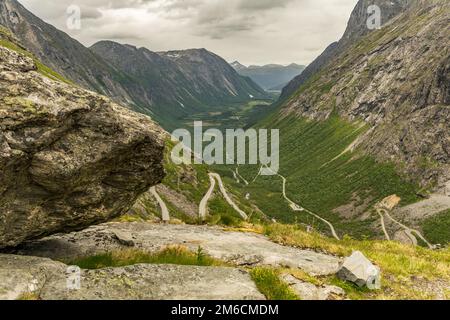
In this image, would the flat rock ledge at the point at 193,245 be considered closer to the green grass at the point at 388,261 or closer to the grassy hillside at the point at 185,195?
the green grass at the point at 388,261

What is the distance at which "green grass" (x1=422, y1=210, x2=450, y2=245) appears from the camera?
164 meters

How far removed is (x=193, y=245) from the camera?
23.5m

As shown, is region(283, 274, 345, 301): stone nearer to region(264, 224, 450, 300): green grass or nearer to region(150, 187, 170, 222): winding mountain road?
region(264, 224, 450, 300): green grass

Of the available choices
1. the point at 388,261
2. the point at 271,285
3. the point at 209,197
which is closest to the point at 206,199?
the point at 209,197

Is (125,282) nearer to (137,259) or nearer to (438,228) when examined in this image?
(137,259)

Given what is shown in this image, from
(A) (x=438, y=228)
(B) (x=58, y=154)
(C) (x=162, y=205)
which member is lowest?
(A) (x=438, y=228)

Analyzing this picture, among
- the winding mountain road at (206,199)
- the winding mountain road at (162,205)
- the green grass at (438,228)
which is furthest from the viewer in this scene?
the green grass at (438,228)

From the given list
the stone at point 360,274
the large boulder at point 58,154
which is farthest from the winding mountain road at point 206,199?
the stone at point 360,274

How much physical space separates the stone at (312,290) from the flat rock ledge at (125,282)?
1.81 metres

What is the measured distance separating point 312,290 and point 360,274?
2.45 metres

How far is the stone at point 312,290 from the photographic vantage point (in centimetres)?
1652

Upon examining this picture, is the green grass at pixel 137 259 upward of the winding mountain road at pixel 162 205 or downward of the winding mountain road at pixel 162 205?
upward

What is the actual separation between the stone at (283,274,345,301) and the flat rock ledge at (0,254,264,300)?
1814 mm
